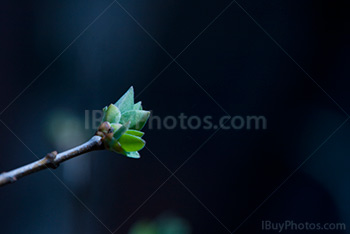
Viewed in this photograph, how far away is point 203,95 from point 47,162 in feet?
3.12

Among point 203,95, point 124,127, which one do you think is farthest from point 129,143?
point 203,95

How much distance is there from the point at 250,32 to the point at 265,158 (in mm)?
429

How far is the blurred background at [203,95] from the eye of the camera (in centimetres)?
109

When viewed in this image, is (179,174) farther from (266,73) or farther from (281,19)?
(281,19)

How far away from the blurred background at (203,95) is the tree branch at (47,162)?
0.85 metres

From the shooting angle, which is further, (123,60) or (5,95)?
(123,60)

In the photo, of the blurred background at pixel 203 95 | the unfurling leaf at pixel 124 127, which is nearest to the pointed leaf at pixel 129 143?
the unfurling leaf at pixel 124 127

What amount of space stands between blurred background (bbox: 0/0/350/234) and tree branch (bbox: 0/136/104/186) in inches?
33.5

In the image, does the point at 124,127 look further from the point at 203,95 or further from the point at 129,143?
the point at 203,95

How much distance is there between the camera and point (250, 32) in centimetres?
116

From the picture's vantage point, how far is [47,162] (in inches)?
8.4

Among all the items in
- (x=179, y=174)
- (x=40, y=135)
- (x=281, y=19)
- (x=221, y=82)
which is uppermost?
(x=281, y=19)

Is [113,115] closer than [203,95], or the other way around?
[113,115]

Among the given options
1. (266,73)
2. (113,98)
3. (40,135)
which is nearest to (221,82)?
(266,73)
